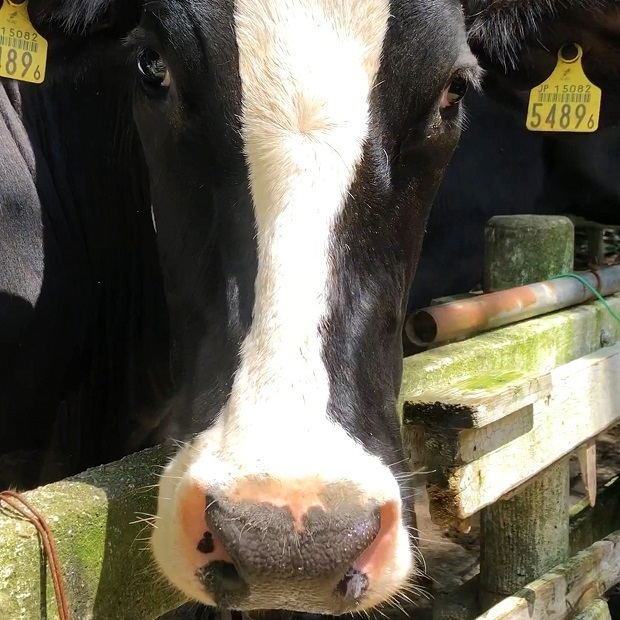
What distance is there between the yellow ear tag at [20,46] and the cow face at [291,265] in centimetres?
45

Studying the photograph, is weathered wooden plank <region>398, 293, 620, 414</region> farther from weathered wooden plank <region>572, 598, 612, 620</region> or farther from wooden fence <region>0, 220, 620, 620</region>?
weathered wooden plank <region>572, 598, 612, 620</region>

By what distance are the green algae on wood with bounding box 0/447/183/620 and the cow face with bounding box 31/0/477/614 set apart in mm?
55

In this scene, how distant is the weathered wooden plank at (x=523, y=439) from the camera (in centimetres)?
145

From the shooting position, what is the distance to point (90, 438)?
2.40 metres

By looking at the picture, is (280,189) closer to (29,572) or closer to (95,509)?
(95,509)

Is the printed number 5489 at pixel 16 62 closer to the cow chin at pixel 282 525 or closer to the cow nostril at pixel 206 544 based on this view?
the cow chin at pixel 282 525

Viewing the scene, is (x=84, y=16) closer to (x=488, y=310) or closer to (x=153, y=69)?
(x=153, y=69)

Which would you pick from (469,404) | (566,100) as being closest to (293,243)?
(469,404)

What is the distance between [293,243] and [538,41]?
135cm

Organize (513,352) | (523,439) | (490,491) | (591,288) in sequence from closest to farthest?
(490,491) → (523,439) → (513,352) → (591,288)

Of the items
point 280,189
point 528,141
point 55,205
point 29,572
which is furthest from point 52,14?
point 528,141

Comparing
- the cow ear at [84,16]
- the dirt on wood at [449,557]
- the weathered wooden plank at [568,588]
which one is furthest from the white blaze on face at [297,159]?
the dirt on wood at [449,557]

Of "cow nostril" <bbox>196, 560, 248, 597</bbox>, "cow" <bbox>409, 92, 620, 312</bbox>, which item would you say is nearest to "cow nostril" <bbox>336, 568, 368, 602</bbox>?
"cow nostril" <bbox>196, 560, 248, 597</bbox>

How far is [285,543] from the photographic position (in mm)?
1074
